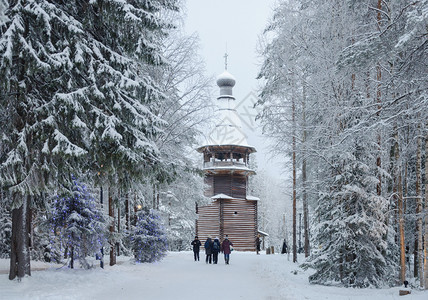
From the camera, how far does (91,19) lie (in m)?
11.5

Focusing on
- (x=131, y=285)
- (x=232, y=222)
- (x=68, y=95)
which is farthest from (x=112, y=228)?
(x=232, y=222)

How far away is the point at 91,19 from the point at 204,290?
8.73m

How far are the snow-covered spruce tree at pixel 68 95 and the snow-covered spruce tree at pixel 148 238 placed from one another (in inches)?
317

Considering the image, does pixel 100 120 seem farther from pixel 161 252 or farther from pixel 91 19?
pixel 161 252

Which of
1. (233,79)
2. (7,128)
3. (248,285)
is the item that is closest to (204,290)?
(248,285)

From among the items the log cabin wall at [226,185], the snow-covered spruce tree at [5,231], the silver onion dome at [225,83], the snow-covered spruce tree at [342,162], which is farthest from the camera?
the silver onion dome at [225,83]

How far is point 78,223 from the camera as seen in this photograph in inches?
583

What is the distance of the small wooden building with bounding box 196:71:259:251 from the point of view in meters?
36.7

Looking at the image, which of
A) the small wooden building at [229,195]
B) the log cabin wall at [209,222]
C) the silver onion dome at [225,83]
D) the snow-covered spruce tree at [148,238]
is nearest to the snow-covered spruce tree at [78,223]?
the snow-covered spruce tree at [148,238]

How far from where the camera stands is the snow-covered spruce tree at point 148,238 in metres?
19.7

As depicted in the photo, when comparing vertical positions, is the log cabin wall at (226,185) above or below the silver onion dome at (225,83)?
below

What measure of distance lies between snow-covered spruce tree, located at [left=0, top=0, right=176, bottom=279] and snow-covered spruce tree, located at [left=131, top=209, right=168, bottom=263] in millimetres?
8060

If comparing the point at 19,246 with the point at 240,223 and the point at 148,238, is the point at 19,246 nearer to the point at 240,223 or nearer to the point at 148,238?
the point at 148,238

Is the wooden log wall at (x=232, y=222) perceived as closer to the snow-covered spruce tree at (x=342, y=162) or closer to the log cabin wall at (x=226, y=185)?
the log cabin wall at (x=226, y=185)
